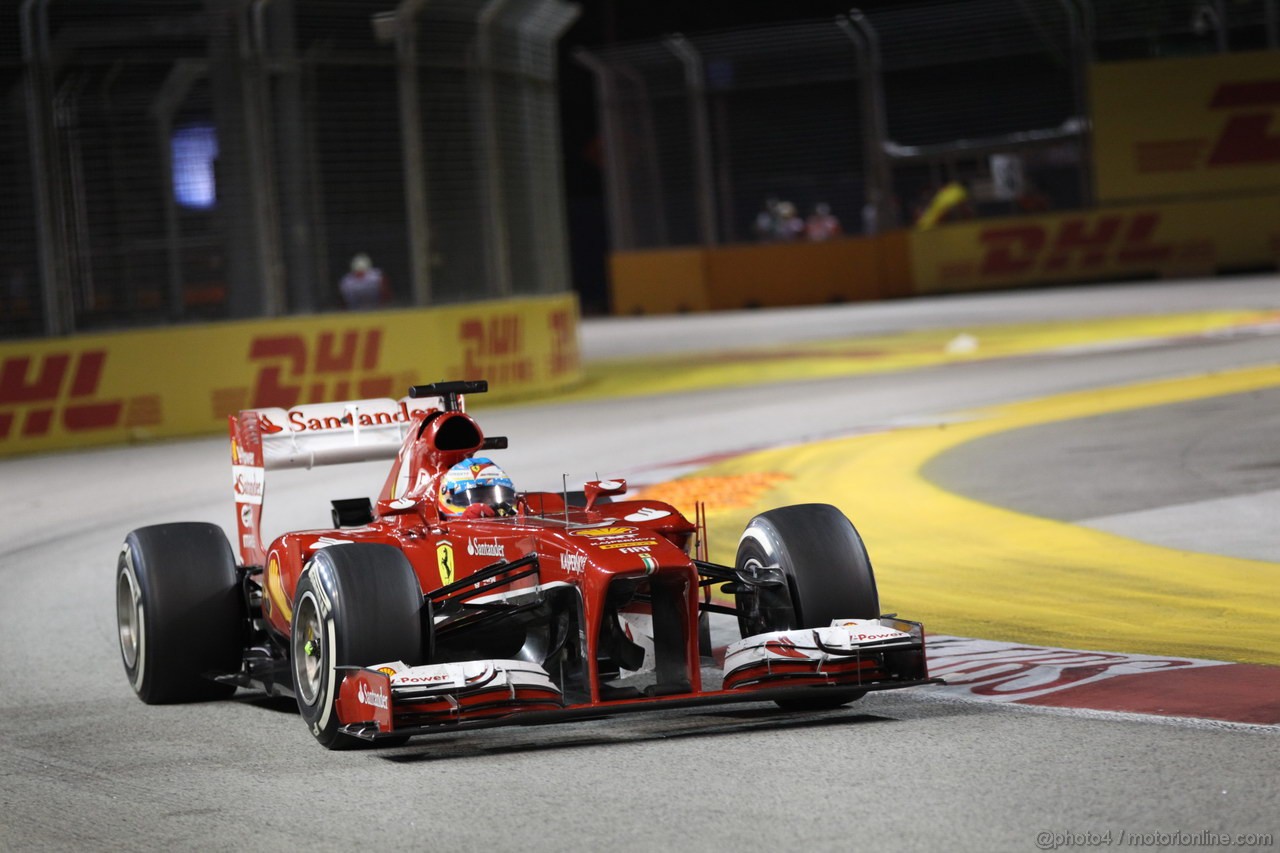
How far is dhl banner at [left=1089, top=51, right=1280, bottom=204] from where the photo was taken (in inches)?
1353

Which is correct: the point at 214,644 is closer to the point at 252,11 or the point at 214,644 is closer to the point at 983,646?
the point at 983,646

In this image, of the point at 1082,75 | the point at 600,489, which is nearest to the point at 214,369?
the point at 600,489

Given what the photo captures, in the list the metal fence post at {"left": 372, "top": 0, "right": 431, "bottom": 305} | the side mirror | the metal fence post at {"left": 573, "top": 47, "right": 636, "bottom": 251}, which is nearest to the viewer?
the side mirror

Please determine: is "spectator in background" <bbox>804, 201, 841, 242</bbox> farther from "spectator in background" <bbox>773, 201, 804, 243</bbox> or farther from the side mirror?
the side mirror

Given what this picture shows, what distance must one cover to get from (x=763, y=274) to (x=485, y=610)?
104 feet

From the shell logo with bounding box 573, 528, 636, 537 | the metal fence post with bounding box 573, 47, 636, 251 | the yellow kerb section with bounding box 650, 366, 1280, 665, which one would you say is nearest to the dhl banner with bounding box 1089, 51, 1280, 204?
the metal fence post with bounding box 573, 47, 636, 251

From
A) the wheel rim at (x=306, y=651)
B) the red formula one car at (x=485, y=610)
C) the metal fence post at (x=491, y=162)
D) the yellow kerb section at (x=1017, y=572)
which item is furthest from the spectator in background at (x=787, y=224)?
the wheel rim at (x=306, y=651)

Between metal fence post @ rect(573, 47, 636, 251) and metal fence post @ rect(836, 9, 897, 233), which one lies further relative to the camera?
metal fence post @ rect(573, 47, 636, 251)

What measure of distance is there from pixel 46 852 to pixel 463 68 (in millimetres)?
16088

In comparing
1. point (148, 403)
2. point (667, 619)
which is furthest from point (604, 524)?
point (148, 403)

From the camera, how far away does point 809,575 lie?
7031 mm

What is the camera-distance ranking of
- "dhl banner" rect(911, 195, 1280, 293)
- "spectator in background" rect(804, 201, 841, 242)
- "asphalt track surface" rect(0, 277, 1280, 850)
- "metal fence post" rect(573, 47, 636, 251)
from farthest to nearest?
"metal fence post" rect(573, 47, 636, 251) → "spectator in background" rect(804, 201, 841, 242) → "dhl banner" rect(911, 195, 1280, 293) → "asphalt track surface" rect(0, 277, 1280, 850)

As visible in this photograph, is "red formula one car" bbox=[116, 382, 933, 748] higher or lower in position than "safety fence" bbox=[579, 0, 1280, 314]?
lower

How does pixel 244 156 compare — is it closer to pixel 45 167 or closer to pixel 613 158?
pixel 45 167
